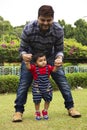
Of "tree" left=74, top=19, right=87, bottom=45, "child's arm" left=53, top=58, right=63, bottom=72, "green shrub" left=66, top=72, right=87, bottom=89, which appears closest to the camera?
"child's arm" left=53, top=58, right=63, bottom=72

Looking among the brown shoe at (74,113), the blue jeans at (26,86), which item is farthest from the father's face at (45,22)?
the brown shoe at (74,113)

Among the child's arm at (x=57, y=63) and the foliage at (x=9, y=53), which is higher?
the child's arm at (x=57, y=63)

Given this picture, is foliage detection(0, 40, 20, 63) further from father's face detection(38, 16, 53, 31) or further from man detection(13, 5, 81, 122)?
father's face detection(38, 16, 53, 31)

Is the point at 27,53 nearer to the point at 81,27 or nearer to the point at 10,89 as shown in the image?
the point at 10,89

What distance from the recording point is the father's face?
19.1 feet

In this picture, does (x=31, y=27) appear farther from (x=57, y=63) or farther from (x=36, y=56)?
(x=57, y=63)

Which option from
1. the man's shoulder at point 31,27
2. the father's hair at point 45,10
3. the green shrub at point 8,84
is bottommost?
the green shrub at point 8,84

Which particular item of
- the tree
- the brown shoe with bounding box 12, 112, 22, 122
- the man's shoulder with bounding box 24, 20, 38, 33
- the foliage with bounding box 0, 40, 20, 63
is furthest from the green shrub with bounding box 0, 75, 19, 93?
the tree

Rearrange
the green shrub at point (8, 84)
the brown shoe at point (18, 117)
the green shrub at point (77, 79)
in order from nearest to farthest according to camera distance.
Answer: the brown shoe at point (18, 117) → the green shrub at point (8, 84) → the green shrub at point (77, 79)

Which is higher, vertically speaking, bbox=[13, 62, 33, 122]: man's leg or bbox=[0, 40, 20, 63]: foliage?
bbox=[13, 62, 33, 122]: man's leg

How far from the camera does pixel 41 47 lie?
6.16 m

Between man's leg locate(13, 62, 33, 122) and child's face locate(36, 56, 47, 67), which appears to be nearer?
child's face locate(36, 56, 47, 67)

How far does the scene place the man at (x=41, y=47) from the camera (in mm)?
6023

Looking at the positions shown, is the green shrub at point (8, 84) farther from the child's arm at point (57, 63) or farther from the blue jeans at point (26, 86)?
the child's arm at point (57, 63)
